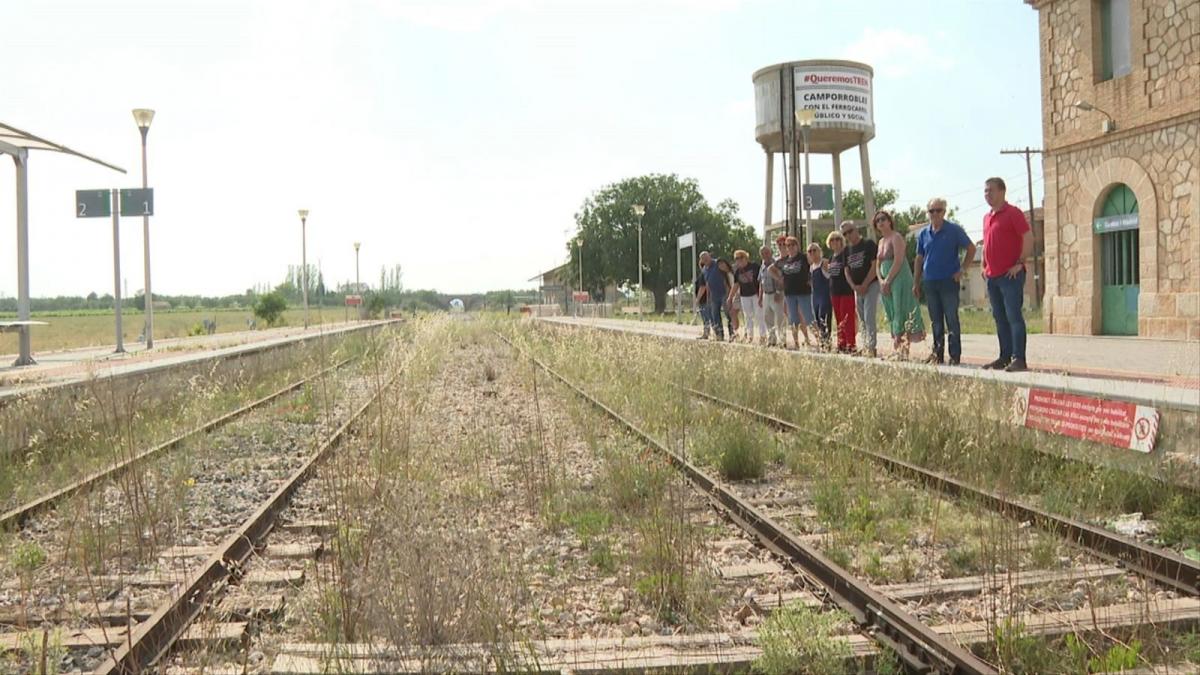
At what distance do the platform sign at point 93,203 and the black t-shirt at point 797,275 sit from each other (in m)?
14.8

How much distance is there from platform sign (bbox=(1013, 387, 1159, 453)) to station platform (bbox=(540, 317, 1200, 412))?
6 centimetres

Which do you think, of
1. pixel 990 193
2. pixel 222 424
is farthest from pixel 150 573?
pixel 990 193

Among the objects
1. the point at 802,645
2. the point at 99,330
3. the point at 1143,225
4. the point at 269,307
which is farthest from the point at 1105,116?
the point at 269,307

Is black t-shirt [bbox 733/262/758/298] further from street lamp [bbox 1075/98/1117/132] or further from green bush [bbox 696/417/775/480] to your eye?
green bush [bbox 696/417/775/480]

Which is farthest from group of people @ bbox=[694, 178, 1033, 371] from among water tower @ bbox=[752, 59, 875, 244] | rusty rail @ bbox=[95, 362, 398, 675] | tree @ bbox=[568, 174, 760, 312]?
tree @ bbox=[568, 174, 760, 312]

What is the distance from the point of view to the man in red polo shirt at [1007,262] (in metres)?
9.24

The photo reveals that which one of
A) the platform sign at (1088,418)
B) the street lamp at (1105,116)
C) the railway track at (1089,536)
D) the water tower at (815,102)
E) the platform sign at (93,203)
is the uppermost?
the water tower at (815,102)

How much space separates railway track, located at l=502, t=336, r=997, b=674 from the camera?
3557 mm

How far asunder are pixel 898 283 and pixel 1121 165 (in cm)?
829

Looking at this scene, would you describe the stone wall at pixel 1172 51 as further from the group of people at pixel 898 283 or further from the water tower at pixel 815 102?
the water tower at pixel 815 102

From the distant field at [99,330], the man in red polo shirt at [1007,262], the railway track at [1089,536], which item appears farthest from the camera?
the distant field at [99,330]

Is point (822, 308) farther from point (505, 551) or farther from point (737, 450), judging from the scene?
point (505, 551)

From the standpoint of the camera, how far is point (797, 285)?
14.6 meters

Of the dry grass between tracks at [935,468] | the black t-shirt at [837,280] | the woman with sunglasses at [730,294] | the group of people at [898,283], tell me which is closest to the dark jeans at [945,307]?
the group of people at [898,283]
